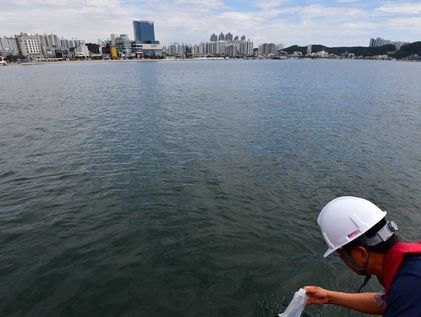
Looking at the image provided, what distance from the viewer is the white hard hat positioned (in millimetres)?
3347

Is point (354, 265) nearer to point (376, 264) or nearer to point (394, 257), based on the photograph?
point (376, 264)

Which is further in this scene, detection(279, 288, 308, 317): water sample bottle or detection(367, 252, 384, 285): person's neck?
detection(279, 288, 308, 317): water sample bottle

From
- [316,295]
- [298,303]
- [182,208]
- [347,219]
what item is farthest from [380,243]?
[182,208]

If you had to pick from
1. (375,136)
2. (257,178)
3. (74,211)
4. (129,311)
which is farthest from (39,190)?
(375,136)

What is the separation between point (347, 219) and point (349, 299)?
1.64 metres

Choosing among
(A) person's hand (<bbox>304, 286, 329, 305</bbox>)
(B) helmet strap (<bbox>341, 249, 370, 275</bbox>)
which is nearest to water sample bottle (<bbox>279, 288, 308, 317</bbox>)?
(A) person's hand (<bbox>304, 286, 329, 305</bbox>)

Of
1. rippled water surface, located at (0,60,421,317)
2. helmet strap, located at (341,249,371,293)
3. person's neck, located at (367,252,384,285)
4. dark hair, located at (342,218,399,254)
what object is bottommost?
rippled water surface, located at (0,60,421,317)

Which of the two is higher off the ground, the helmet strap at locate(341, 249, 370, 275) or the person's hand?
the helmet strap at locate(341, 249, 370, 275)

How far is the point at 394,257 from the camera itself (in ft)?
9.87

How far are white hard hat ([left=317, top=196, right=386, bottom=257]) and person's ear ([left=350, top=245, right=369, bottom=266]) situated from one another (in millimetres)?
161

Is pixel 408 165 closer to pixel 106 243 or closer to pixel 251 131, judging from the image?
pixel 251 131

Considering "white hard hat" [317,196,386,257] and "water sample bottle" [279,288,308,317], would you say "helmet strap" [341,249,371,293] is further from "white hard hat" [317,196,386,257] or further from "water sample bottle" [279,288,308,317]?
"water sample bottle" [279,288,308,317]

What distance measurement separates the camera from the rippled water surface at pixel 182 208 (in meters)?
8.35

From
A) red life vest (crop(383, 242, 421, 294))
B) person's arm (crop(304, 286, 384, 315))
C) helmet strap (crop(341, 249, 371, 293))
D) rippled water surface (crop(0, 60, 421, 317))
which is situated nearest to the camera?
red life vest (crop(383, 242, 421, 294))
